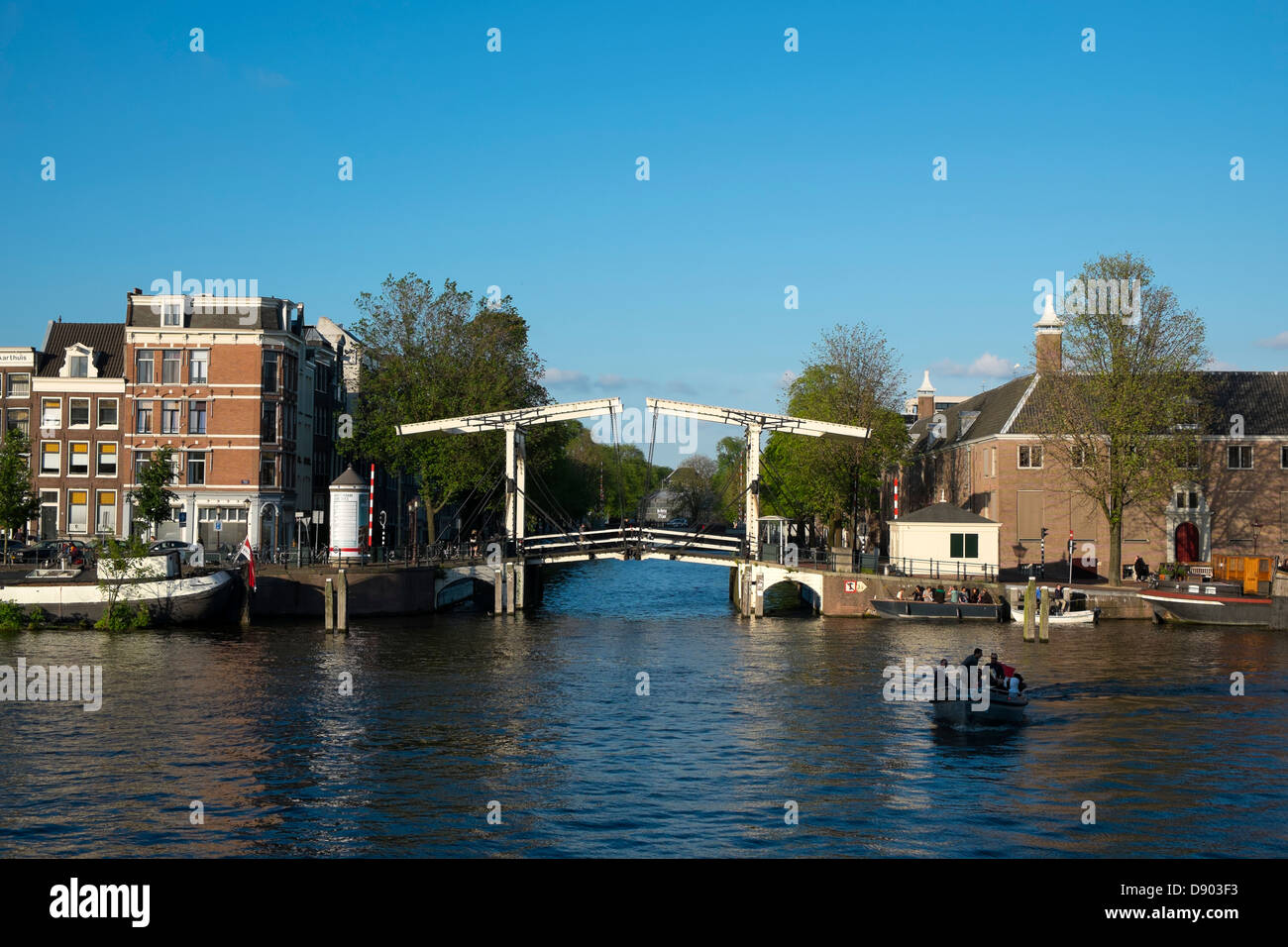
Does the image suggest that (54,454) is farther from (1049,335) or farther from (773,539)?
(1049,335)

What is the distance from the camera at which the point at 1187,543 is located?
64000 mm

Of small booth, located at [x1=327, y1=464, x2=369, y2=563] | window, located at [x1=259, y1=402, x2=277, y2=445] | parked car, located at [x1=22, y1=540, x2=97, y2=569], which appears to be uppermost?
window, located at [x1=259, y1=402, x2=277, y2=445]

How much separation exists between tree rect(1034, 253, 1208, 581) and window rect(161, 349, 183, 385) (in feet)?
144

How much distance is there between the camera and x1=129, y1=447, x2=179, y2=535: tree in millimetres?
54469

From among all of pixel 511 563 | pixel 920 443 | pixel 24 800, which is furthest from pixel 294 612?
pixel 920 443

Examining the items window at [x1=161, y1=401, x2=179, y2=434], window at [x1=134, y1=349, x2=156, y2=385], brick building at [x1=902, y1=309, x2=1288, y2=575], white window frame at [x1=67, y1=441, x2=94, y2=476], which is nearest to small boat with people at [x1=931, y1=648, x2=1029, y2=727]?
brick building at [x1=902, y1=309, x2=1288, y2=575]

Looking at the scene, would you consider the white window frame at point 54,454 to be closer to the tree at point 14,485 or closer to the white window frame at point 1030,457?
the tree at point 14,485

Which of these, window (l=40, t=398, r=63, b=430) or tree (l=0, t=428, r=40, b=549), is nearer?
tree (l=0, t=428, r=40, b=549)

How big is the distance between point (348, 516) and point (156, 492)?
10.2 m

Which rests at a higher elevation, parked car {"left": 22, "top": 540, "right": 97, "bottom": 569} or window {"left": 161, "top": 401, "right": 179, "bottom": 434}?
window {"left": 161, "top": 401, "right": 179, "bottom": 434}

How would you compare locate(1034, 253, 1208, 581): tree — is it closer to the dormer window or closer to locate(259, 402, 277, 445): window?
locate(259, 402, 277, 445): window

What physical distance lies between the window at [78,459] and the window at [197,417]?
6635 mm
